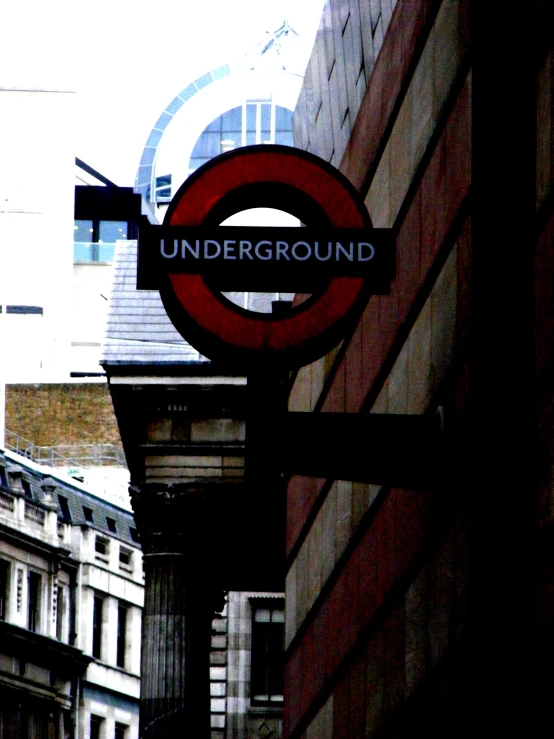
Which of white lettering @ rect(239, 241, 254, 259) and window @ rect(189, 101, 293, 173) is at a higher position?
window @ rect(189, 101, 293, 173)

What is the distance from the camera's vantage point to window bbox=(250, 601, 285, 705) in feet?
173

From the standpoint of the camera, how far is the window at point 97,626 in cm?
8250

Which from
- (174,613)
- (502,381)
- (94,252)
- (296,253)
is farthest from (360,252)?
(94,252)

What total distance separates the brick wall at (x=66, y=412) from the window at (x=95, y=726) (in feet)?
49.0

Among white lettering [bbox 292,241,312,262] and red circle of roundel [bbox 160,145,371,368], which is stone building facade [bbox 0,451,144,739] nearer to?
red circle of roundel [bbox 160,145,371,368]

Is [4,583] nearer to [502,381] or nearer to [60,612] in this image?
[60,612]

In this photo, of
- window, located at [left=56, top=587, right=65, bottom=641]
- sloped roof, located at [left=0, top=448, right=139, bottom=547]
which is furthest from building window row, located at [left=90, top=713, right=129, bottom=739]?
sloped roof, located at [left=0, top=448, right=139, bottom=547]

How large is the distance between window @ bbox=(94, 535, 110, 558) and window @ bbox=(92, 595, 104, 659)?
184 cm

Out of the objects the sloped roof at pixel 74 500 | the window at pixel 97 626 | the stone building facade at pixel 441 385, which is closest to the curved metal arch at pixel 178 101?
the sloped roof at pixel 74 500

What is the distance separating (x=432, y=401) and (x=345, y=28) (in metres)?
6.86

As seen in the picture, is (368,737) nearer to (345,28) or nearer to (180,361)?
(345,28)

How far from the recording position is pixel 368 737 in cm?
1513

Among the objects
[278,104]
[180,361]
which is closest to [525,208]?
[180,361]

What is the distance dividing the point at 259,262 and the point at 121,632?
75.2 metres
